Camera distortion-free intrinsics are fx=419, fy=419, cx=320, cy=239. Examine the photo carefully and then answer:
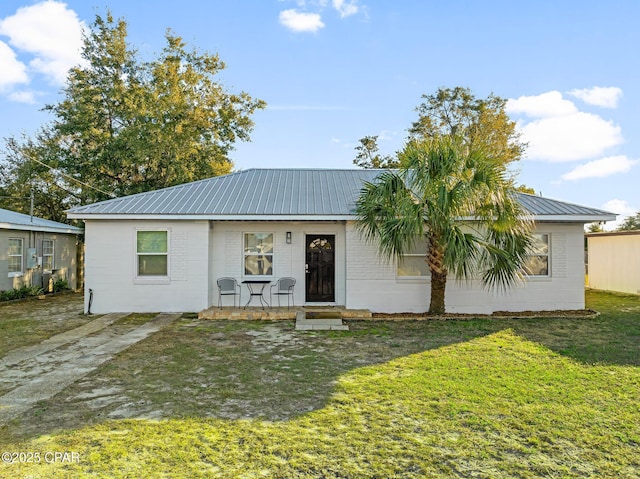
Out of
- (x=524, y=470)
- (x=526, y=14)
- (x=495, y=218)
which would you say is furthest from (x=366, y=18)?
(x=524, y=470)

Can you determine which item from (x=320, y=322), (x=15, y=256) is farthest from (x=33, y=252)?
(x=320, y=322)

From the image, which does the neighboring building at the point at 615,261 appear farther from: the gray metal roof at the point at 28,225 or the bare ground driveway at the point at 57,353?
the gray metal roof at the point at 28,225

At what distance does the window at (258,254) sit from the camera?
12.0 meters

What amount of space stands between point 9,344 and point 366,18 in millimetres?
12524

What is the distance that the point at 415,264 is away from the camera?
11578 millimetres

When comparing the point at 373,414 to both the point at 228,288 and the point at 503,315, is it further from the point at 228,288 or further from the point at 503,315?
the point at 503,315

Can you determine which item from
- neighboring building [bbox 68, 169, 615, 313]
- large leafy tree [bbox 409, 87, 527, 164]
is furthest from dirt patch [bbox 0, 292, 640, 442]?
large leafy tree [bbox 409, 87, 527, 164]

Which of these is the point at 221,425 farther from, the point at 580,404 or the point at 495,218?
the point at 495,218

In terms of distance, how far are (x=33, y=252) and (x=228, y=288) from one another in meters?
9.42

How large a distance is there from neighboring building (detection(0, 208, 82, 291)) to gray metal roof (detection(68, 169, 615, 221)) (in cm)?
601

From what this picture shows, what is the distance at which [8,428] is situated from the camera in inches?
161

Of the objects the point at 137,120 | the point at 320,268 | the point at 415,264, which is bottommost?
the point at 320,268

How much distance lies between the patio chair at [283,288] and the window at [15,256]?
10.3 m

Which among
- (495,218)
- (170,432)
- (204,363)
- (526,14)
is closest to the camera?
(170,432)
